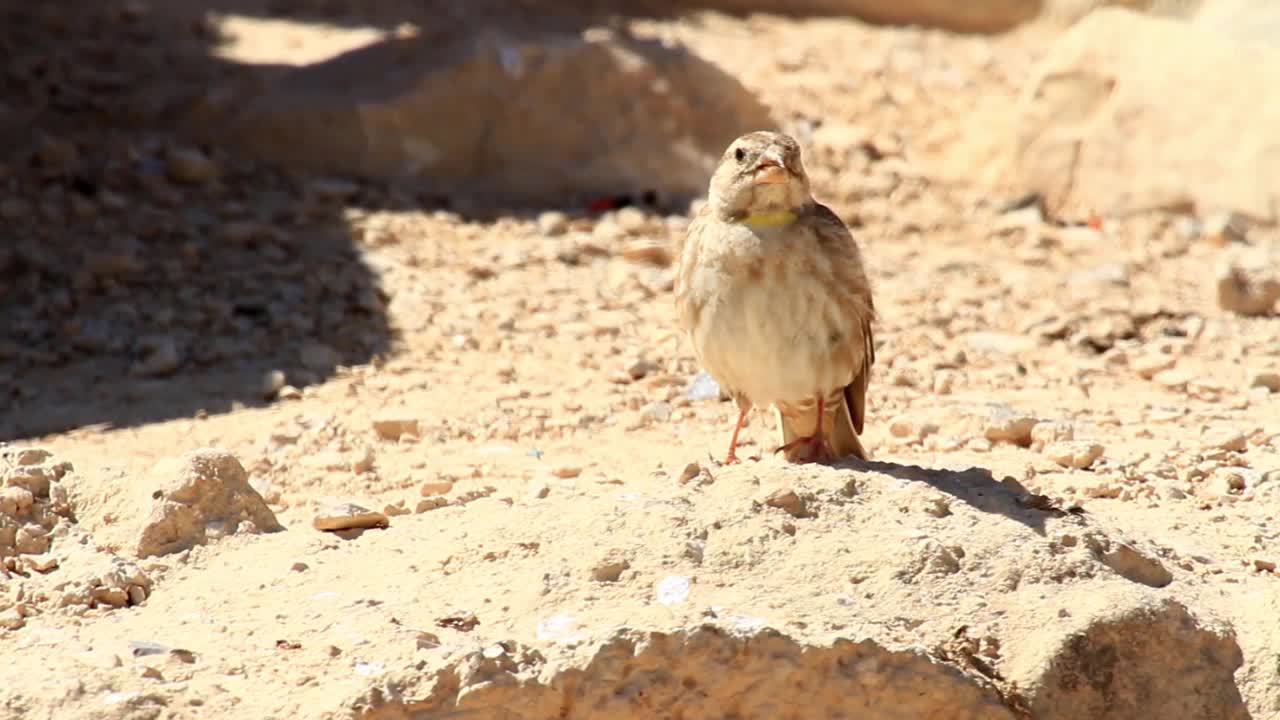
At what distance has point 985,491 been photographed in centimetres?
501

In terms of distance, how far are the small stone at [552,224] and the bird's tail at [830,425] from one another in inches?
139

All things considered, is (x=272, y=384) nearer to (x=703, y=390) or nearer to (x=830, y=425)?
(x=703, y=390)

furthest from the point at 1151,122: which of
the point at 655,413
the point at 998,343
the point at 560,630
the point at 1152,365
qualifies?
the point at 560,630

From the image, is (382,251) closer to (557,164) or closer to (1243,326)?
(557,164)

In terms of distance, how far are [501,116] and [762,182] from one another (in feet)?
16.0

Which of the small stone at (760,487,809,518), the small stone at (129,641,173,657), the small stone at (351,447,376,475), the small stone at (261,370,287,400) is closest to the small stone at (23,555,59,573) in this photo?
the small stone at (129,641,173,657)

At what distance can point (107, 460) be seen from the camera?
6.31m

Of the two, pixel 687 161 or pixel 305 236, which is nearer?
pixel 305 236

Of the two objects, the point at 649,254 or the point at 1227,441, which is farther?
the point at 649,254

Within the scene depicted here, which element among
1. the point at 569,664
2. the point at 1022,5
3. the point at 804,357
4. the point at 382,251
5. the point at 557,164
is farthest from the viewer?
the point at 1022,5

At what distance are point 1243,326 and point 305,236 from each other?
4434 mm

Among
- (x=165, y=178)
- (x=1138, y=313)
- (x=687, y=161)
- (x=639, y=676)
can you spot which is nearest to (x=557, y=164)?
(x=687, y=161)

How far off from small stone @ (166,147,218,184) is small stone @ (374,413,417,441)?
3.10 m

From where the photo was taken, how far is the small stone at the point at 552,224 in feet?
30.8
